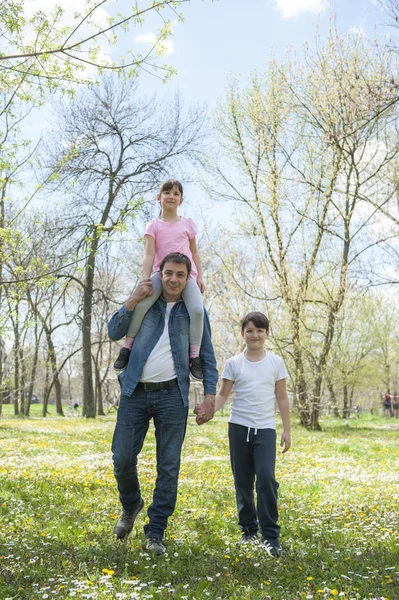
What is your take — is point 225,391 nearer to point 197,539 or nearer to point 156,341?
point 156,341

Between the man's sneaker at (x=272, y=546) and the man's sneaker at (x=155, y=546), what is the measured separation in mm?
803

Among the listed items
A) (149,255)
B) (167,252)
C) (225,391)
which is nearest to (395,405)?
(225,391)

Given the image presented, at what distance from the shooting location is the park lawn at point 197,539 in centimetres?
349

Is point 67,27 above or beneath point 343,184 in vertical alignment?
beneath

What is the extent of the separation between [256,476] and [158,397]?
110cm

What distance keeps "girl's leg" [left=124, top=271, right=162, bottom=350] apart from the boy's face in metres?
0.93

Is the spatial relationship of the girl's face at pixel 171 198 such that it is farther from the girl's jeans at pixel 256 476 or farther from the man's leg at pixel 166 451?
the girl's jeans at pixel 256 476

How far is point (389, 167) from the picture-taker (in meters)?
20.4

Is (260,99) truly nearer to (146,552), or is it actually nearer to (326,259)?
(326,259)

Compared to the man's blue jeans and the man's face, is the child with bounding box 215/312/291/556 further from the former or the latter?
the man's face

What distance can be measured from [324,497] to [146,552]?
10.2 feet

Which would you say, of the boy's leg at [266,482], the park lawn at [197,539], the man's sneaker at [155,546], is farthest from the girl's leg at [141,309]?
the park lawn at [197,539]

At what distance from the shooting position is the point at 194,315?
456 cm

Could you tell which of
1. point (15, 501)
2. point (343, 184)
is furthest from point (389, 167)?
point (15, 501)
